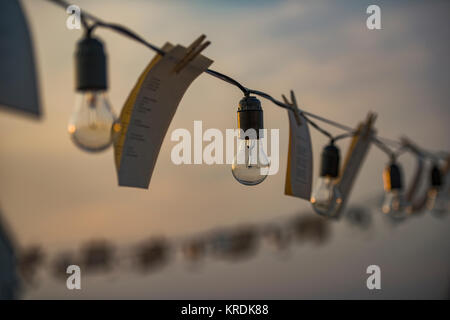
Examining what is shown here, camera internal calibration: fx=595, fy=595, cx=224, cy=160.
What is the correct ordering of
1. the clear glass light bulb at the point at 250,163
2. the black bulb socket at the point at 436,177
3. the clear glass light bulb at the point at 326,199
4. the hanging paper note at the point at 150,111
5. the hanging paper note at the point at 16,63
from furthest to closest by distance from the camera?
the black bulb socket at the point at 436,177
the clear glass light bulb at the point at 326,199
the clear glass light bulb at the point at 250,163
the hanging paper note at the point at 150,111
the hanging paper note at the point at 16,63

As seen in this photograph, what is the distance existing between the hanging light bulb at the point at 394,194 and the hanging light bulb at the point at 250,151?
1330mm

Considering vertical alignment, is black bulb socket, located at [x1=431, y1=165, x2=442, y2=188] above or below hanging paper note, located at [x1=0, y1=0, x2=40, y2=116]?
above

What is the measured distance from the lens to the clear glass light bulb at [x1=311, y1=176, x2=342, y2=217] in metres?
1.66

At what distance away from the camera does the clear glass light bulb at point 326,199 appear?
166cm

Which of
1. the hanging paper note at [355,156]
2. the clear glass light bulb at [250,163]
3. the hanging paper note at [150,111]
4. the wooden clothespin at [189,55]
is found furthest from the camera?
the hanging paper note at [355,156]

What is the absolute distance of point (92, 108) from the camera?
2.87ft

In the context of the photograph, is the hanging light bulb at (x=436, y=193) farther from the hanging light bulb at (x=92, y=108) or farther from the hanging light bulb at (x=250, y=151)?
the hanging light bulb at (x=92, y=108)

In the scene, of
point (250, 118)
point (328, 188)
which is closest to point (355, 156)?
point (328, 188)

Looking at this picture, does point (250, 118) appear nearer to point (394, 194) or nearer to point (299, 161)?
point (299, 161)

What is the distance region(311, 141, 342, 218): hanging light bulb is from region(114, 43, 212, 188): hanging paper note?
0.64m

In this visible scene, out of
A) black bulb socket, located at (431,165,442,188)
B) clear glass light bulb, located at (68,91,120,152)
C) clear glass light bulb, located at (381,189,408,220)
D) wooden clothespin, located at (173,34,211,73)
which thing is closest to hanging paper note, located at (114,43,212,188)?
wooden clothespin, located at (173,34,211,73)

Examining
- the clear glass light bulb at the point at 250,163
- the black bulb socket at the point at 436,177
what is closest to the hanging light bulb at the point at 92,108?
the clear glass light bulb at the point at 250,163

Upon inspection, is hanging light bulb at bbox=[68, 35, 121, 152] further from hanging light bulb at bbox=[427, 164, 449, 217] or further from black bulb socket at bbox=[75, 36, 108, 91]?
hanging light bulb at bbox=[427, 164, 449, 217]

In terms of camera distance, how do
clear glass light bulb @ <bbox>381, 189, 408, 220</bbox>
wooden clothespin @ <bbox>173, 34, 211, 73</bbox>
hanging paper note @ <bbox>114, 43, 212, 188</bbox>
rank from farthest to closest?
1. clear glass light bulb @ <bbox>381, 189, 408, 220</bbox>
2. wooden clothespin @ <bbox>173, 34, 211, 73</bbox>
3. hanging paper note @ <bbox>114, 43, 212, 188</bbox>
